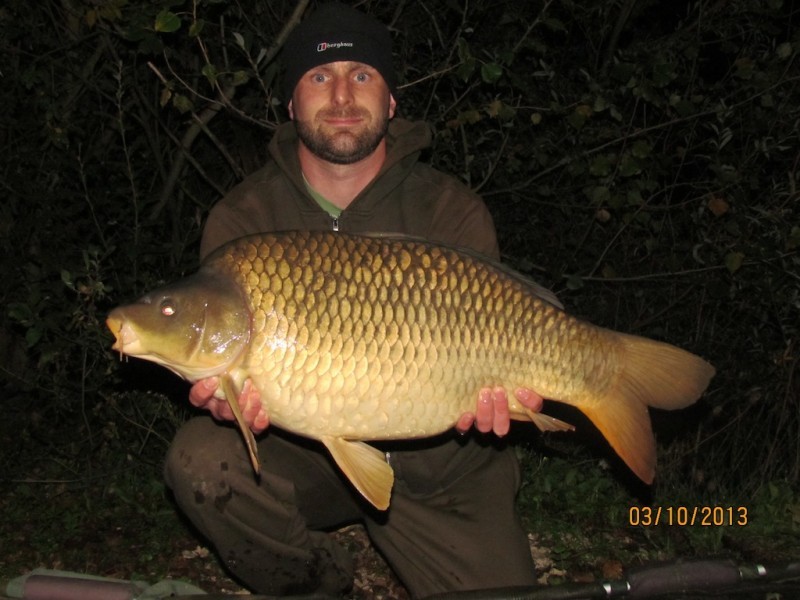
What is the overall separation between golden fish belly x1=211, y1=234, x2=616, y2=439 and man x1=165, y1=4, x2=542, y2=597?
0.19m

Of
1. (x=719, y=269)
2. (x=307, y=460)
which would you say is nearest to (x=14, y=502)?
(x=307, y=460)

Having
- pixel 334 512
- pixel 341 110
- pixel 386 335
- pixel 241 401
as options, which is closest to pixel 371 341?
pixel 386 335

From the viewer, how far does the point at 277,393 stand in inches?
69.1

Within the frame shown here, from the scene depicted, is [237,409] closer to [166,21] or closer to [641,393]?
[641,393]

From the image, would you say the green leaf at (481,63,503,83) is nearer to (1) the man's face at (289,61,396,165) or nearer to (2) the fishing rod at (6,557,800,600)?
(1) the man's face at (289,61,396,165)

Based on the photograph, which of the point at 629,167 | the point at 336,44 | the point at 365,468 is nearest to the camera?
the point at 365,468

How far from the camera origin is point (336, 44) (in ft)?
7.74

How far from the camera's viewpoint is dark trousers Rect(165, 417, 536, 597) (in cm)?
206

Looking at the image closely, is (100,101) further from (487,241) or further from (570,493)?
(570,493)

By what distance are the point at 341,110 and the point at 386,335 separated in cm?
80

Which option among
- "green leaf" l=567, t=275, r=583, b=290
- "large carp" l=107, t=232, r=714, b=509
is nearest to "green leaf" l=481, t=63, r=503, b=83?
"green leaf" l=567, t=275, r=583, b=290

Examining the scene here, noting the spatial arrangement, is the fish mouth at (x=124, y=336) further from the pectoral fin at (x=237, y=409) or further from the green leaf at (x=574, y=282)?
the green leaf at (x=574, y=282)

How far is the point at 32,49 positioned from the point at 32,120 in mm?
309
